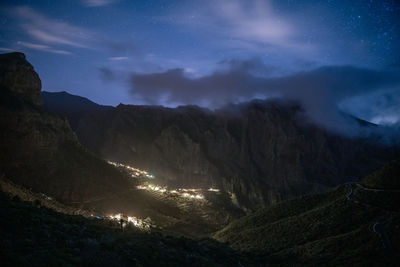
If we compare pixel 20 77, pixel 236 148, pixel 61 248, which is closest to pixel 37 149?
pixel 20 77

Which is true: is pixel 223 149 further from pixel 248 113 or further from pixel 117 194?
pixel 117 194

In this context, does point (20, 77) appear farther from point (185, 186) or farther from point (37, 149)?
point (185, 186)

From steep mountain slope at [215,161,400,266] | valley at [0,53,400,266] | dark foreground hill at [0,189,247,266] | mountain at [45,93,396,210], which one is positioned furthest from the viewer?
mountain at [45,93,396,210]

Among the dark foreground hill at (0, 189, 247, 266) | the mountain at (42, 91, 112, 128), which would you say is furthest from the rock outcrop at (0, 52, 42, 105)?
the mountain at (42, 91, 112, 128)

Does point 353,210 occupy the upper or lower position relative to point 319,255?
upper

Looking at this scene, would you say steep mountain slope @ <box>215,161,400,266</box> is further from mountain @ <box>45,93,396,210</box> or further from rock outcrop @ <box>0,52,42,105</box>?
mountain @ <box>45,93,396,210</box>

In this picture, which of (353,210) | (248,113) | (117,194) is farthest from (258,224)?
(248,113)
